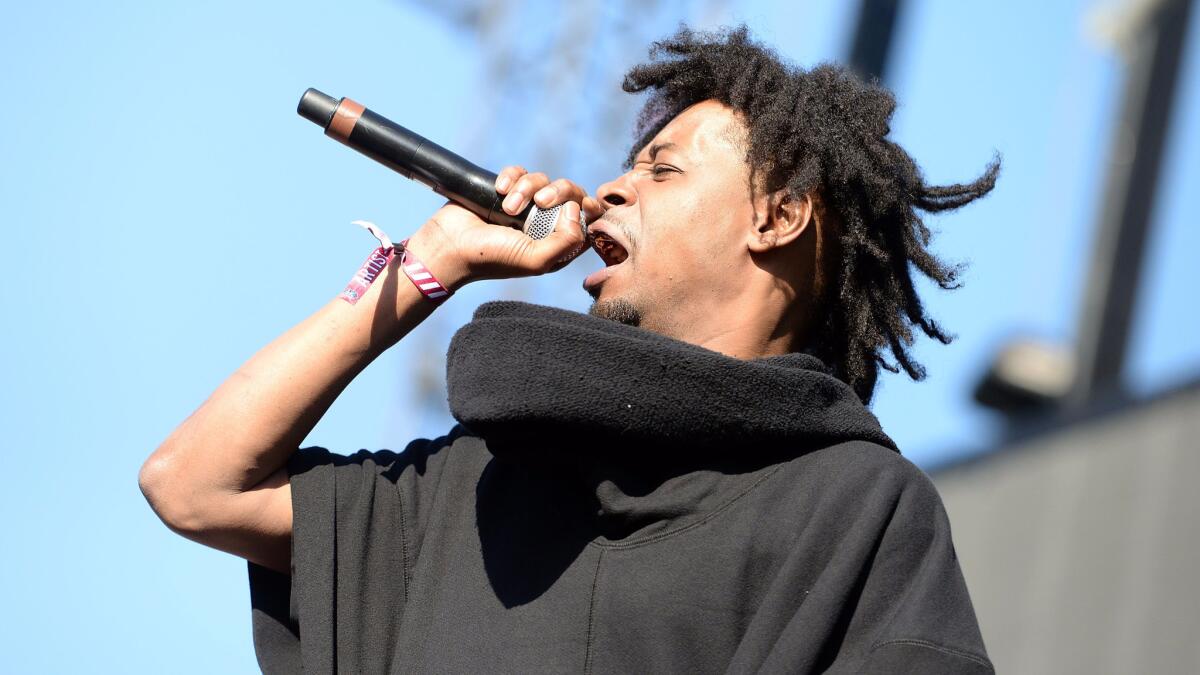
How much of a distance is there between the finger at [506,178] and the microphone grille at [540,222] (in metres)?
0.05

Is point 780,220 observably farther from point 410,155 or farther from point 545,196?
point 410,155

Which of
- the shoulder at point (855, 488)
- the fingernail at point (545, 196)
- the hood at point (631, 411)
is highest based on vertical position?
the fingernail at point (545, 196)

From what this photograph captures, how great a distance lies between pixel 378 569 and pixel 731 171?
34.0 inches

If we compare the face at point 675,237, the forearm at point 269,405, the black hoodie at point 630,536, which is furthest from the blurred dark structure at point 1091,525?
the forearm at point 269,405

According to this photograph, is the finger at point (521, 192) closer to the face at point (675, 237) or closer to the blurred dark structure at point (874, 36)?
the face at point (675, 237)

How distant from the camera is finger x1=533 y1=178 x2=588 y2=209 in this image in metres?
2.22

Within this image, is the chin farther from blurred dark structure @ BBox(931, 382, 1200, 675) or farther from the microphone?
A: blurred dark structure @ BBox(931, 382, 1200, 675)

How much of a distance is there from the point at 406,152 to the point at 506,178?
0.15m

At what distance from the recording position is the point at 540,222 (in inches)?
87.6

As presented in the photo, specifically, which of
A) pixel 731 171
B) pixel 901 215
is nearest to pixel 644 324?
pixel 731 171

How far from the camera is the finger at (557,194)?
87.3 inches

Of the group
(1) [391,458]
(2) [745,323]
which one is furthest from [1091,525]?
(1) [391,458]

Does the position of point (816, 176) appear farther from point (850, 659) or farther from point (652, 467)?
point (850, 659)

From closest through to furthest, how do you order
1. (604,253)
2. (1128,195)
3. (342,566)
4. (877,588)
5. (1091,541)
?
(877,588) < (342,566) < (604,253) < (1091,541) < (1128,195)
